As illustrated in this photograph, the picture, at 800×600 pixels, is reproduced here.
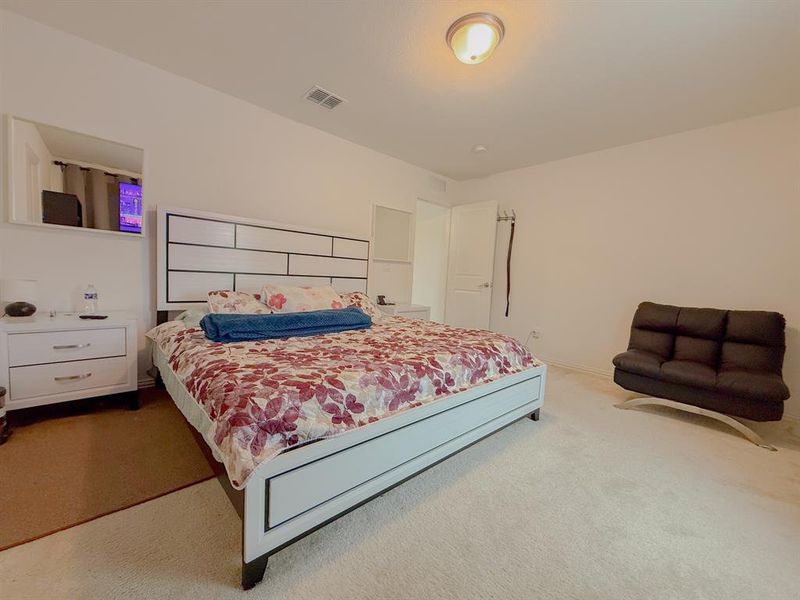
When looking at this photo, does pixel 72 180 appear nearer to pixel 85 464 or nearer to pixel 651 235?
pixel 85 464

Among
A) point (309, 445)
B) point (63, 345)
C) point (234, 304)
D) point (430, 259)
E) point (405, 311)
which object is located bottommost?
point (309, 445)

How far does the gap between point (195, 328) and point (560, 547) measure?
7.82ft

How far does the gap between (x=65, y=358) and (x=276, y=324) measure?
1277mm

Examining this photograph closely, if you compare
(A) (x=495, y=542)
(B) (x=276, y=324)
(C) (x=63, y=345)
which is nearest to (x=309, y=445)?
(A) (x=495, y=542)

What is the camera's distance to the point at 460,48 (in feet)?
6.48

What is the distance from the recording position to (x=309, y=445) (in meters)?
1.19

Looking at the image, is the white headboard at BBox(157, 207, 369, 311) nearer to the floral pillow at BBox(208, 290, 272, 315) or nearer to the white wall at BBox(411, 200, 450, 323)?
the floral pillow at BBox(208, 290, 272, 315)

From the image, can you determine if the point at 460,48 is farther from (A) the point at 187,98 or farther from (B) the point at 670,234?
(B) the point at 670,234

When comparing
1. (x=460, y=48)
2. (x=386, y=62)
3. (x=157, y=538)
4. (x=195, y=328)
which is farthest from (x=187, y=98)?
(x=157, y=538)

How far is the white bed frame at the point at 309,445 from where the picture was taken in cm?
110

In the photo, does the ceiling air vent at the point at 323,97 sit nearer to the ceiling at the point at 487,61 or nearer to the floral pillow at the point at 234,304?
the ceiling at the point at 487,61

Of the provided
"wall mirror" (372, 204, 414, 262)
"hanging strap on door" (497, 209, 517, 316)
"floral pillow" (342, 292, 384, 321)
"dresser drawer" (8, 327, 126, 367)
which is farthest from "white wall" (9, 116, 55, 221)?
"hanging strap on door" (497, 209, 517, 316)

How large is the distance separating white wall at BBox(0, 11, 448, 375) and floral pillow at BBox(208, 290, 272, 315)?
2.02 feet

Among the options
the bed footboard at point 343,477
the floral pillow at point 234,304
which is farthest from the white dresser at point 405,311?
the bed footboard at point 343,477
